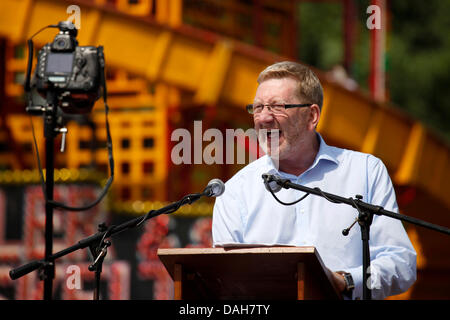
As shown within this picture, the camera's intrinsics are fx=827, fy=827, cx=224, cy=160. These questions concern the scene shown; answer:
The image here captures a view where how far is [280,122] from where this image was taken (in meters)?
4.19

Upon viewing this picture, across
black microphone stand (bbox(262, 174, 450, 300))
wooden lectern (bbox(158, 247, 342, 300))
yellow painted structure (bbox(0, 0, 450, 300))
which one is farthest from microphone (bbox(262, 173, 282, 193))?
yellow painted structure (bbox(0, 0, 450, 300))

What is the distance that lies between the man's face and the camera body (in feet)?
2.87

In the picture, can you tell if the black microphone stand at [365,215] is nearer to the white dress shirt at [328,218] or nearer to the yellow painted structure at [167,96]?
the white dress shirt at [328,218]

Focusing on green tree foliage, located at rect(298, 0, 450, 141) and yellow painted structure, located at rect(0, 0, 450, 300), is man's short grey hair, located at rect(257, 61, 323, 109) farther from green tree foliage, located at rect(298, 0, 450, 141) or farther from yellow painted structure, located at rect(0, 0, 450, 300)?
green tree foliage, located at rect(298, 0, 450, 141)

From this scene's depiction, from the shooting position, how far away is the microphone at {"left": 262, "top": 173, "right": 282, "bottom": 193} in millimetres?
3508

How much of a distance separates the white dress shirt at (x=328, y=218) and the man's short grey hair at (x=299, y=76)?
0.95 ft

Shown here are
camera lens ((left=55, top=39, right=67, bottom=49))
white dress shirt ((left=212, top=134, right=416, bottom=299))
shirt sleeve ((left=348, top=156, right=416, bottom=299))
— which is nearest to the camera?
shirt sleeve ((left=348, top=156, right=416, bottom=299))

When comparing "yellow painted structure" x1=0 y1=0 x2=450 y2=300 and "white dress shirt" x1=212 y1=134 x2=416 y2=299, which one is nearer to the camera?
"white dress shirt" x1=212 y1=134 x2=416 y2=299

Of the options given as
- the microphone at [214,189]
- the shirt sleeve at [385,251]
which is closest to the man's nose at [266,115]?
the shirt sleeve at [385,251]

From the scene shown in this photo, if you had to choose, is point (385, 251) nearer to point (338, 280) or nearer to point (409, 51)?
point (338, 280)

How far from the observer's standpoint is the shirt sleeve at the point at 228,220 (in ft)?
13.5

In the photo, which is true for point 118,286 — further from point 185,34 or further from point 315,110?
point 315,110

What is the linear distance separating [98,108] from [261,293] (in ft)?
27.9

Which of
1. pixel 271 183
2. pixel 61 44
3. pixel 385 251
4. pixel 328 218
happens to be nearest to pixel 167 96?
pixel 61 44
